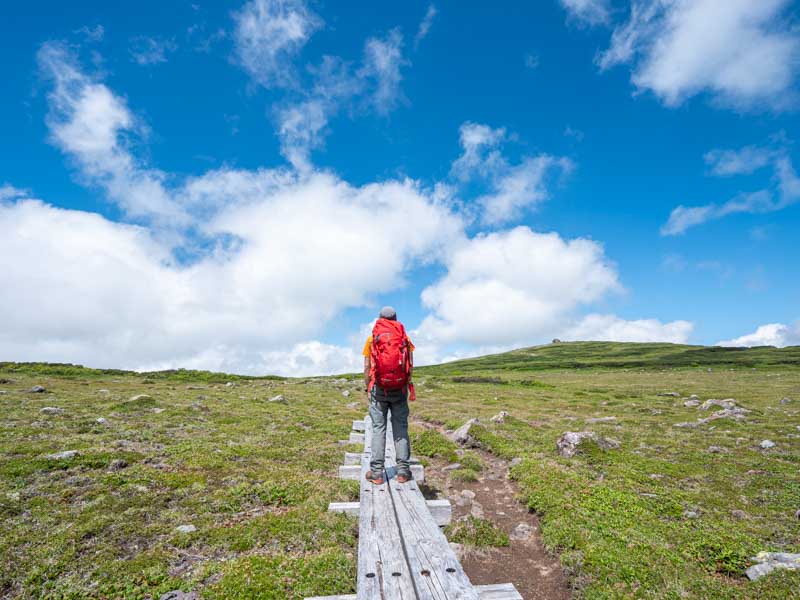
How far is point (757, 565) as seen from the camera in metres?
6.91

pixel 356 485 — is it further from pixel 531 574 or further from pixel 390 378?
pixel 531 574

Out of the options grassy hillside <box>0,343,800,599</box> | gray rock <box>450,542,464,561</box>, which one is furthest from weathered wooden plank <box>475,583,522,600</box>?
gray rock <box>450,542,464,561</box>

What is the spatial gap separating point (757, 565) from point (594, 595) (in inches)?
129

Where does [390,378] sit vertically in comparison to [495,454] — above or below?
above

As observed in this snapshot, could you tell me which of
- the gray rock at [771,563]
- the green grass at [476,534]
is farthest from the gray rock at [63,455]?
the gray rock at [771,563]

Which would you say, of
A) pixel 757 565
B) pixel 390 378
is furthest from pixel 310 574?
pixel 757 565

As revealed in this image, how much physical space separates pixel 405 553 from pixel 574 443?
11.2 meters

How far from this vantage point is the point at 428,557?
18.0 feet

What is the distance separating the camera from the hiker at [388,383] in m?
8.60

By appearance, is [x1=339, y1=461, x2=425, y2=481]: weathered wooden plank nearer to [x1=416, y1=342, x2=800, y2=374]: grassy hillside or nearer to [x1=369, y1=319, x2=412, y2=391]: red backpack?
[x1=369, y1=319, x2=412, y2=391]: red backpack

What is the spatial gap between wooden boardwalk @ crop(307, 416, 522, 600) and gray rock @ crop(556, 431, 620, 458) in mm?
8666

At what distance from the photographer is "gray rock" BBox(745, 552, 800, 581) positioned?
672cm

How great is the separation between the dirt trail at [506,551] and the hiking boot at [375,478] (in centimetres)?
228

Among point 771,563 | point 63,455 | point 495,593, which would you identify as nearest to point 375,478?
point 495,593
